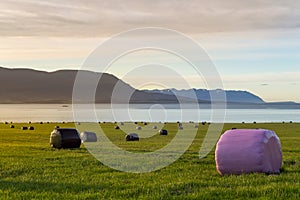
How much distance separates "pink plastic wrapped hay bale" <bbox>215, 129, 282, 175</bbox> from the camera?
19.7m

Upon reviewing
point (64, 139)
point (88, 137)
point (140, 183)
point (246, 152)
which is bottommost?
point (140, 183)

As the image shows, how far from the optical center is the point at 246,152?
1973cm

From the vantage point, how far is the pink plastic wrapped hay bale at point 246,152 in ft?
64.7

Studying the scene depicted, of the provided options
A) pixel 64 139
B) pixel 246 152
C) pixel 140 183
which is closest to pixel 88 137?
pixel 64 139

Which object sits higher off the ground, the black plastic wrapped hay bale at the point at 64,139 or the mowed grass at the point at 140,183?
the black plastic wrapped hay bale at the point at 64,139

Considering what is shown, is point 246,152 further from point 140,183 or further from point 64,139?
point 64,139

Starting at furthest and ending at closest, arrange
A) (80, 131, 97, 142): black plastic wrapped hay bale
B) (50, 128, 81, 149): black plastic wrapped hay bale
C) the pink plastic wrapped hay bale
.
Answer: (80, 131, 97, 142): black plastic wrapped hay bale → (50, 128, 81, 149): black plastic wrapped hay bale → the pink plastic wrapped hay bale

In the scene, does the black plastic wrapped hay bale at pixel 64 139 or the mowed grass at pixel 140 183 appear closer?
the mowed grass at pixel 140 183

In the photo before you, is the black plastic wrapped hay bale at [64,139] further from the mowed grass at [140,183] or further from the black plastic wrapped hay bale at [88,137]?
the mowed grass at [140,183]

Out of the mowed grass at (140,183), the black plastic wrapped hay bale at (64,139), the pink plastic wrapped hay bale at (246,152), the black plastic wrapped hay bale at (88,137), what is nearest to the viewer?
the mowed grass at (140,183)

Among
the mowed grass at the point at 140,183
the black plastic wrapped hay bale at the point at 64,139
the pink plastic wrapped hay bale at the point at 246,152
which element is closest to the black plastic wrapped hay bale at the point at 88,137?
the black plastic wrapped hay bale at the point at 64,139

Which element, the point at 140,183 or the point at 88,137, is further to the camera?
the point at 88,137

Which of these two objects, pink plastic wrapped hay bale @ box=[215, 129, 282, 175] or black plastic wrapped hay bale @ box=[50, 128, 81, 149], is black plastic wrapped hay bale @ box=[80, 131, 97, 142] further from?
pink plastic wrapped hay bale @ box=[215, 129, 282, 175]

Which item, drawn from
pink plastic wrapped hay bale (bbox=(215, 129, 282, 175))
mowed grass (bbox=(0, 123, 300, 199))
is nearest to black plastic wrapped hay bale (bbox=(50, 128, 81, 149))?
mowed grass (bbox=(0, 123, 300, 199))
